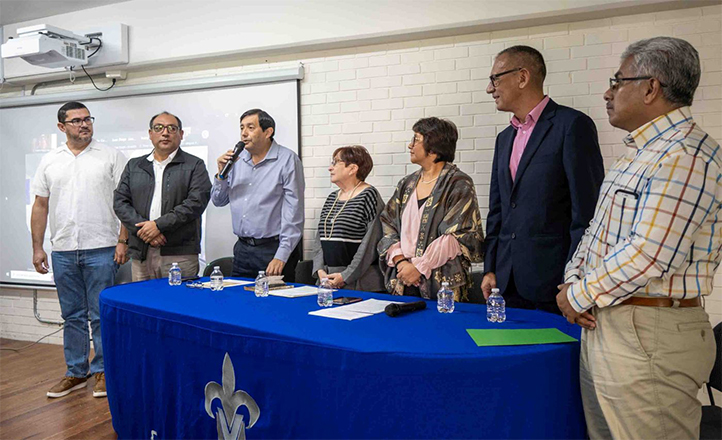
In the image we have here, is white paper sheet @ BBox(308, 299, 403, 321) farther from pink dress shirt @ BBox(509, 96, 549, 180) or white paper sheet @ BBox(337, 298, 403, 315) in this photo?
pink dress shirt @ BBox(509, 96, 549, 180)

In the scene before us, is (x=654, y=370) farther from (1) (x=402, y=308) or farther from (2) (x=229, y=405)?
(2) (x=229, y=405)

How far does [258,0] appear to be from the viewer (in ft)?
15.2

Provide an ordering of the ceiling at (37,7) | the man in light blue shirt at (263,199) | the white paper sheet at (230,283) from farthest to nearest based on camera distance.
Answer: the ceiling at (37,7)
the man in light blue shirt at (263,199)
the white paper sheet at (230,283)

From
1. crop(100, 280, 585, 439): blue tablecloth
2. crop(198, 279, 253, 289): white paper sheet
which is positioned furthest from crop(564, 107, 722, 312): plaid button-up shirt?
crop(198, 279, 253, 289): white paper sheet

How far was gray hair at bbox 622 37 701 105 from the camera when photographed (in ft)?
5.31

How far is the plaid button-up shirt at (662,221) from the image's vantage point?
1.50 m

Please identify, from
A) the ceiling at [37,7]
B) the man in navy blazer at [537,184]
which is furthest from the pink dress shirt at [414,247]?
the ceiling at [37,7]

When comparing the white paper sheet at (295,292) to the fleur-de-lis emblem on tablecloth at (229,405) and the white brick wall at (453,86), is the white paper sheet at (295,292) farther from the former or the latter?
the white brick wall at (453,86)

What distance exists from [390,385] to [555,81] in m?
2.92

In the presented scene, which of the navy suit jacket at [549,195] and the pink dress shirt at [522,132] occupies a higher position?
the pink dress shirt at [522,132]

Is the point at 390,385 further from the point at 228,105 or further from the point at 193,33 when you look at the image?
the point at 193,33

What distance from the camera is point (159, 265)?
3.93 m

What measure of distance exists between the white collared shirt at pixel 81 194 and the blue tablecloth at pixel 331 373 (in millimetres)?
1673

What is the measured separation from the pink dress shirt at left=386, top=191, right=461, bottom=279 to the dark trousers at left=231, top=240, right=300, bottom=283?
A: 999 millimetres
